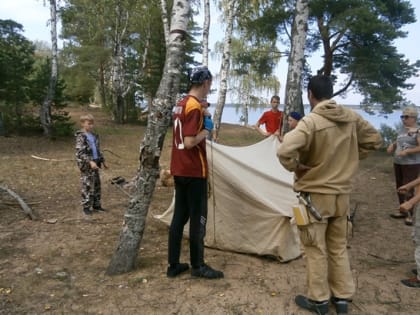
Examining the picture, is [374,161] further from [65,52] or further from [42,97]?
[65,52]

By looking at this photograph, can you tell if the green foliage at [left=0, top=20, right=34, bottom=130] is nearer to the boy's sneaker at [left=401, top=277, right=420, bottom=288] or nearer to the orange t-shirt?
the orange t-shirt

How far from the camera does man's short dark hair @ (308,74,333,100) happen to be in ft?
8.83

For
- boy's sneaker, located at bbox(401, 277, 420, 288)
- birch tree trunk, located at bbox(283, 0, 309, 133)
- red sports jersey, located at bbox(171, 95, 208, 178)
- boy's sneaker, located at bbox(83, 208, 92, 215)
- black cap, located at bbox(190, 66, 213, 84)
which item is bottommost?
boy's sneaker, located at bbox(83, 208, 92, 215)

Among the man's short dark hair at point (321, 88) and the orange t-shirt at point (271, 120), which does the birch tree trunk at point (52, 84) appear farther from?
the man's short dark hair at point (321, 88)

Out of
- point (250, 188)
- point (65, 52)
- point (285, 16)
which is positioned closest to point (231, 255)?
A: point (250, 188)

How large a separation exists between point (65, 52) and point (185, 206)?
2222 cm

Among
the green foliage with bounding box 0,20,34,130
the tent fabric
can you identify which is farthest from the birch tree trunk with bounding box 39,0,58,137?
the tent fabric

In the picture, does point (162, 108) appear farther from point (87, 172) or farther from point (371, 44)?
point (371, 44)

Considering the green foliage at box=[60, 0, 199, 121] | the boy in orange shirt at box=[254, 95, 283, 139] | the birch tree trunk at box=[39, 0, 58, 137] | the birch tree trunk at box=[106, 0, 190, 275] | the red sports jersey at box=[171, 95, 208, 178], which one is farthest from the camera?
the green foliage at box=[60, 0, 199, 121]

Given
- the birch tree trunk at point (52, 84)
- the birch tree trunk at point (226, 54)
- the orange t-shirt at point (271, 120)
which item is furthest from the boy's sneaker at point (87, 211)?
the birch tree trunk at point (52, 84)

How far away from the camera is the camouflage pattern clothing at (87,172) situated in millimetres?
5168

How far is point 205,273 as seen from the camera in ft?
10.8

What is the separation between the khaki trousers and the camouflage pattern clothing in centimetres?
343

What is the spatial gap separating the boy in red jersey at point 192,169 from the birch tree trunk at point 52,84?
10066mm
